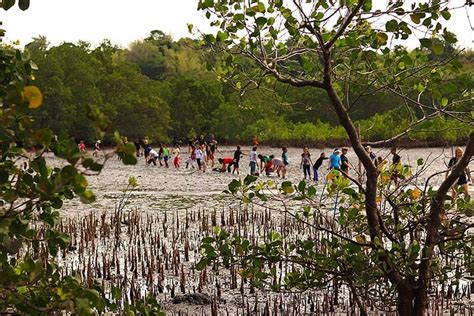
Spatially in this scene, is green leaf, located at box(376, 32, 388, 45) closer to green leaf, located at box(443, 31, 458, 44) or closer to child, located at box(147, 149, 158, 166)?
green leaf, located at box(443, 31, 458, 44)

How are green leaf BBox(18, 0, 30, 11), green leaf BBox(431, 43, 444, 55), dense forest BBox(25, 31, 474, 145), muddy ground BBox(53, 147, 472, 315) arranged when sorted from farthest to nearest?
dense forest BBox(25, 31, 474, 145), muddy ground BBox(53, 147, 472, 315), green leaf BBox(431, 43, 444, 55), green leaf BBox(18, 0, 30, 11)

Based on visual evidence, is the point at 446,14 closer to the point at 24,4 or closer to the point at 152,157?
the point at 24,4

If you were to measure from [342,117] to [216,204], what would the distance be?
12.2m

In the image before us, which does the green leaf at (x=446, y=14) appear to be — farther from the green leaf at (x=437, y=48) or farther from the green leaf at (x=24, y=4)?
the green leaf at (x=24, y=4)

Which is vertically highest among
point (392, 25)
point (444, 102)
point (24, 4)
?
point (392, 25)

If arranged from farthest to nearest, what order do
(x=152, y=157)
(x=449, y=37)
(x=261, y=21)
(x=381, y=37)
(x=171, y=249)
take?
(x=152, y=157) → (x=171, y=249) → (x=261, y=21) → (x=381, y=37) → (x=449, y=37)

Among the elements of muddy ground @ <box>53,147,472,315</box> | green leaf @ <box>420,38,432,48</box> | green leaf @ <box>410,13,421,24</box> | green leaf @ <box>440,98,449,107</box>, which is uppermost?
green leaf @ <box>410,13,421,24</box>

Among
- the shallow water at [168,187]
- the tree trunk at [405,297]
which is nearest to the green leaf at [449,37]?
the tree trunk at [405,297]

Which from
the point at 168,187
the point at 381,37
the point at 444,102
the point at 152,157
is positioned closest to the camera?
the point at 381,37

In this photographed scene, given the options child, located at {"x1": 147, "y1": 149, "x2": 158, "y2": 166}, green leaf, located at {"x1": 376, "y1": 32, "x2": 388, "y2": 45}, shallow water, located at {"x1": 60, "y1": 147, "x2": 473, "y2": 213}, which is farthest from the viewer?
child, located at {"x1": 147, "y1": 149, "x2": 158, "y2": 166}

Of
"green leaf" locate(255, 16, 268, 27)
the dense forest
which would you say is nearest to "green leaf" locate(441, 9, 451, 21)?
"green leaf" locate(255, 16, 268, 27)

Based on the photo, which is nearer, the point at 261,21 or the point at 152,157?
the point at 261,21

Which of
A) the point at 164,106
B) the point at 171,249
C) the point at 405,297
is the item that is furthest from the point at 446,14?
the point at 164,106

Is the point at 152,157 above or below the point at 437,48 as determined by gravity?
below
